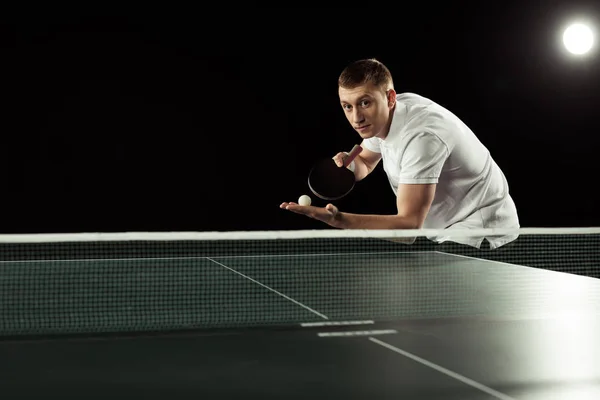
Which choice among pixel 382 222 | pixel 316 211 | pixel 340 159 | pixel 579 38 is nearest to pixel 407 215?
pixel 382 222

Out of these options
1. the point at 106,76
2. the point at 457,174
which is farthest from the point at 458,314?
the point at 106,76

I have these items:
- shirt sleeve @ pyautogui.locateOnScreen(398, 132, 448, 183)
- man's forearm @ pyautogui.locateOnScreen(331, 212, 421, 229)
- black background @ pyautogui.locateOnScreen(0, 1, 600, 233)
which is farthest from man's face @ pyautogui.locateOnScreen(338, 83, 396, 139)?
black background @ pyautogui.locateOnScreen(0, 1, 600, 233)

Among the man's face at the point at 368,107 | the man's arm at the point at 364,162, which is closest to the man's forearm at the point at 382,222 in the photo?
the man's face at the point at 368,107

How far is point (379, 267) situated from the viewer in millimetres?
7340

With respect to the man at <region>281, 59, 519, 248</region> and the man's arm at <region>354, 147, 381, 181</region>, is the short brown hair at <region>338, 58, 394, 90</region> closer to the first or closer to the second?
the man at <region>281, 59, 519, 248</region>

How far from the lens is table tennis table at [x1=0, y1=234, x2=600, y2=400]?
2.87 meters

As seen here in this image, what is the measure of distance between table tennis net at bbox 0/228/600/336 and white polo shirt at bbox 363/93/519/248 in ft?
0.39

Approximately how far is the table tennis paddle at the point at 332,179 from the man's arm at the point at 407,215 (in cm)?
108

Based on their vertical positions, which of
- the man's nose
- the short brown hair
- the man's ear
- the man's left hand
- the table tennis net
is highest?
the short brown hair

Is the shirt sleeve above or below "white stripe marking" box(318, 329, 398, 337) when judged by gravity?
above

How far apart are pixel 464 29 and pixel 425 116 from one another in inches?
271

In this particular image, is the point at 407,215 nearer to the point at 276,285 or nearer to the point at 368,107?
the point at 368,107

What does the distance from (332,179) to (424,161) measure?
1.30 m

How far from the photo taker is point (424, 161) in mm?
3250
